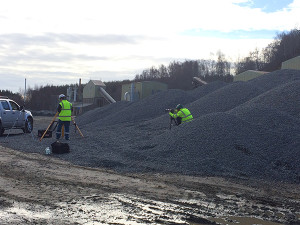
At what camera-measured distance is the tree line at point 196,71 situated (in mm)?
53906

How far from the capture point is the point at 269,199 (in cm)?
701

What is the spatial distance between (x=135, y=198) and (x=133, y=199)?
0.08m

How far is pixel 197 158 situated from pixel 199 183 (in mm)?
2251

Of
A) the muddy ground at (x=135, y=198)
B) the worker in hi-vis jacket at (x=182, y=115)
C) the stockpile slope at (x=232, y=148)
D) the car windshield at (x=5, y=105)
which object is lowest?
the muddy ground at (x=135, y=198)

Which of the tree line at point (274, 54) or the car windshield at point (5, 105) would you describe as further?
the tree line at point (274, 54)

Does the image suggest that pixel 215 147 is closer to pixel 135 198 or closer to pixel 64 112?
pixel 135 198

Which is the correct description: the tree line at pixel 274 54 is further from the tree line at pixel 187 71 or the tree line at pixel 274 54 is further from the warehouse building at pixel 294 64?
the warehouse building at pixel 294 64

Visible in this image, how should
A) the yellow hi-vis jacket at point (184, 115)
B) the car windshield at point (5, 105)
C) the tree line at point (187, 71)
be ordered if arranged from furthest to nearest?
1. the tree line at point (187, 71)
2. the car windshield at point (5, 105)
3. the yellow hi-vis jacket at point (184, 115)

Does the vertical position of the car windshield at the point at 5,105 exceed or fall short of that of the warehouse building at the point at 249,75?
it falls short

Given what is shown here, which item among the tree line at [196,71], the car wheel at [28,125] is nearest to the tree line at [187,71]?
the tree line at [196,71]

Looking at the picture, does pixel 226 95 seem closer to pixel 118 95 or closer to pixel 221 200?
pixel 221 200

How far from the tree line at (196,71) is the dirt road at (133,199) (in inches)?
1665

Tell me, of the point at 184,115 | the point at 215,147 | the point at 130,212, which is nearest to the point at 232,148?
the point at 215,147

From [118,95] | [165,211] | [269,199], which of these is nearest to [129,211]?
[165,211]
